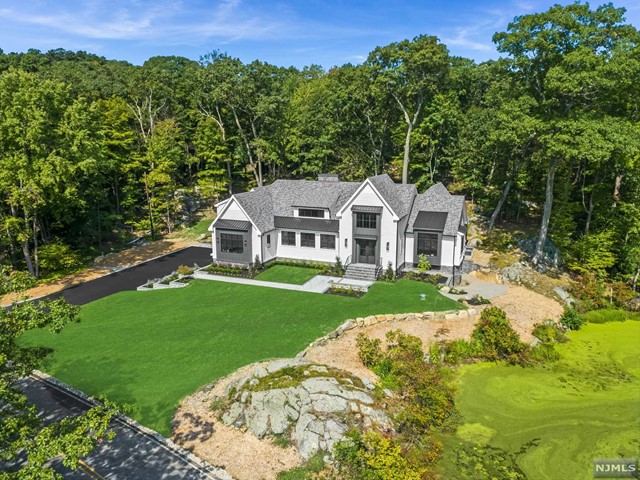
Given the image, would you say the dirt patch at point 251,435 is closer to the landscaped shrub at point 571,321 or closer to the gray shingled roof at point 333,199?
the landscaped shrub at point 571,321

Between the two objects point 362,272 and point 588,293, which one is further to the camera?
point 362,272

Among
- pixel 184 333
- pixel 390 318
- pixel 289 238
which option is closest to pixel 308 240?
pixel 289 238

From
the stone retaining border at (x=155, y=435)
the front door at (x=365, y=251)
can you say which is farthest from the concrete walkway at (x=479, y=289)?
the stone retaining border at (x=155, y=435)

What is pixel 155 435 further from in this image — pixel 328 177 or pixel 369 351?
pixel 328 177

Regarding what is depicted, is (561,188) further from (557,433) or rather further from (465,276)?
(557,433)

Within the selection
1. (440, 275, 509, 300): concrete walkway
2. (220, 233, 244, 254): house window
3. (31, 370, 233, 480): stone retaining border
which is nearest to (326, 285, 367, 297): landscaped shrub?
(440, 275, 509, 300): concrete walkway
